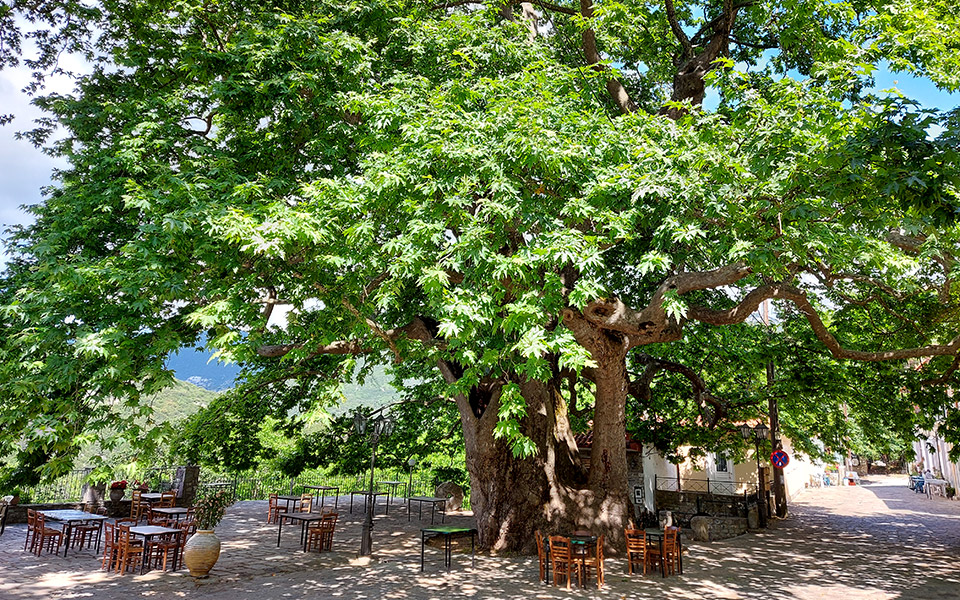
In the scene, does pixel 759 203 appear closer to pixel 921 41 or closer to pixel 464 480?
pixel 921 41

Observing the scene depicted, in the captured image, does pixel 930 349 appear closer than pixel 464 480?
Yes

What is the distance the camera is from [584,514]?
1120 centimetres

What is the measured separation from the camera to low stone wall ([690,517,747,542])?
14.6 metres

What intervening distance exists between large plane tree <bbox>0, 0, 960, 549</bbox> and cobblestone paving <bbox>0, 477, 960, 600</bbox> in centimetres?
327

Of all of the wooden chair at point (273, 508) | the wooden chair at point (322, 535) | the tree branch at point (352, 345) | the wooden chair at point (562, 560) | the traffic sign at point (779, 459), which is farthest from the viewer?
the traffic sign at point (779, 459)

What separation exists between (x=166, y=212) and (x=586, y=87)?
6.79 m

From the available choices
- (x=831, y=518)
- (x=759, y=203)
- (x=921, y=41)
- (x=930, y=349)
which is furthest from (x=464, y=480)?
(x=921, y=41)

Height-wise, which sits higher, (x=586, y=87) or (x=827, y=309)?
(x=586, y=87)

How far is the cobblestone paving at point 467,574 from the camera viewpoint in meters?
8.51

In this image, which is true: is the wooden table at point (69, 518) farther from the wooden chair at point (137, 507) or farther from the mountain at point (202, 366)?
the mountain at point (202, 366)

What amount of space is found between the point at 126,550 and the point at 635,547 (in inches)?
348

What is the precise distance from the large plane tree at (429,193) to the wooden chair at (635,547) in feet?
7.76

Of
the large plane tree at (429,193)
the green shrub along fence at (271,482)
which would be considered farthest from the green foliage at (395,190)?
the green shrub along fence at (271,482)

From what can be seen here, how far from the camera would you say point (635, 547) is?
389 inches
